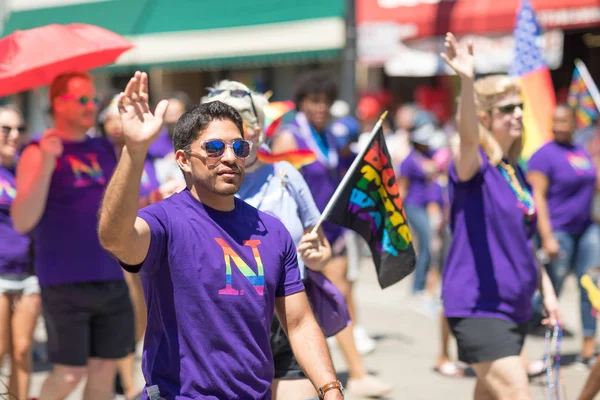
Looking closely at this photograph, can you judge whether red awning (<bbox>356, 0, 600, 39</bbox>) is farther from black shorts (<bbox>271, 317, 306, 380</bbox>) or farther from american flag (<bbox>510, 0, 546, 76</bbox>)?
A: black shorts (<bbox>271, 317, 306, 380</bbox>)

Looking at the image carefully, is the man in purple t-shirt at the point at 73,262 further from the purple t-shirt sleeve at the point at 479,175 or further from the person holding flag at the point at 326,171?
the purple t-shirt sleeve at the point at 479,175

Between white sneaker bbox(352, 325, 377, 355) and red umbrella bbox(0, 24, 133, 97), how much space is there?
3551 millimetres

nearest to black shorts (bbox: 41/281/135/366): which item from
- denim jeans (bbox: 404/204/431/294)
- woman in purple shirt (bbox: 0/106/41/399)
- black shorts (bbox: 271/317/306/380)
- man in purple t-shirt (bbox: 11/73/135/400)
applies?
man in purple t-shirt (bbox: 11/73/135/400)

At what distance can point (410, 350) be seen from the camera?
8094mm

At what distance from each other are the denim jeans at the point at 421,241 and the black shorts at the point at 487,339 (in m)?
5.67

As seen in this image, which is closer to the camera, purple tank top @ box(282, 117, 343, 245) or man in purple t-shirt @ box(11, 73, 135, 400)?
man in purple t-shirt @ box(11, 73, 135, 400)

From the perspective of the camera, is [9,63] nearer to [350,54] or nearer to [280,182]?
[280,182]

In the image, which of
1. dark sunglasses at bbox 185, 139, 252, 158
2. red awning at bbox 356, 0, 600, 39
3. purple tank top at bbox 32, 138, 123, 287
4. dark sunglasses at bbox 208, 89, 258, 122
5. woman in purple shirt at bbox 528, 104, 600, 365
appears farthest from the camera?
red awning at bbox 356, 0, 600, 39

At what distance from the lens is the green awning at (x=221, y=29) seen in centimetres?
1720

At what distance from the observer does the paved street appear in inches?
267

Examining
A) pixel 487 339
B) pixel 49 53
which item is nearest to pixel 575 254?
pixel 487 339

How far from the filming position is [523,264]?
15.0ft

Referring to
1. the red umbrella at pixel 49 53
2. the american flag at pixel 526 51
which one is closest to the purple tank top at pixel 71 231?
the red umbrella at pixel 49 53

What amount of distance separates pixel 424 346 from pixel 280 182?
4330 millimetres
